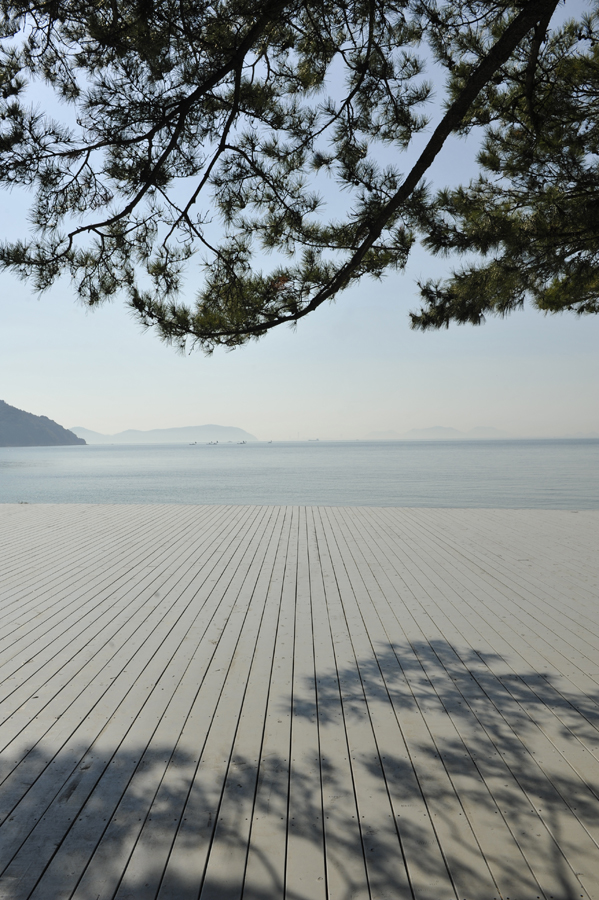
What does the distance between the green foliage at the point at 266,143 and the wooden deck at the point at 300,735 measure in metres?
1.86

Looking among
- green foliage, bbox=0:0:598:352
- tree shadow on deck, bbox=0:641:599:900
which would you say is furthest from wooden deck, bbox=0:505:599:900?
green foliage, bbox=0:0:598:352

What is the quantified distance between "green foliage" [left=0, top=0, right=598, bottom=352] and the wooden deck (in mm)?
1857

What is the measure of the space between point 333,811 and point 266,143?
12.4 feet

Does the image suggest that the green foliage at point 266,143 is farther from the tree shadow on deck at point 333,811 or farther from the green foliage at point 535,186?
the tree shadow on deck at point 333,811

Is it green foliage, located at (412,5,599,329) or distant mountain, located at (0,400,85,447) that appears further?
distant mountain, located at (0,400,85,447)

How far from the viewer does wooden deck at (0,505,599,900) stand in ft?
5.03

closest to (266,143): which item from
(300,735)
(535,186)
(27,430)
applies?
(535,186)

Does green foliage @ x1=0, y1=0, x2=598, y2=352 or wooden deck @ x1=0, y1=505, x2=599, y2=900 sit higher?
green foliage @ x1=0, y1=0, x2=598, y2=352

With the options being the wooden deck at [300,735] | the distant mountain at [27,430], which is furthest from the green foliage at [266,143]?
the distant mountain at [27,430]

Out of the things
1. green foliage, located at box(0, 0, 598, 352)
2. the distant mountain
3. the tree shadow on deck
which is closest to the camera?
the tree shadow on deck

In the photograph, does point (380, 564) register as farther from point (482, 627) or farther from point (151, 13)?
point (151, 13)

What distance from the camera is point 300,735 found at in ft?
7.24

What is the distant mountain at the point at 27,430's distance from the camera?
358 feet

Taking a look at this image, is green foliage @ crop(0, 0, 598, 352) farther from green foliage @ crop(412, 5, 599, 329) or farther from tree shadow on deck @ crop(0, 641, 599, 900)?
tree shadow on deck @ crop(0, 641, 599, 900)
